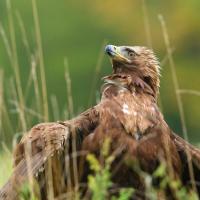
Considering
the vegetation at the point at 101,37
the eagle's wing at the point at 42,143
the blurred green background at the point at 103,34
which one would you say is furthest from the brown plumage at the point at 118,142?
the blurred green background at the point at 103,34

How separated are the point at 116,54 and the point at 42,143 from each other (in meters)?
0.91

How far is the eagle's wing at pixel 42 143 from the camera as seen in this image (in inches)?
282

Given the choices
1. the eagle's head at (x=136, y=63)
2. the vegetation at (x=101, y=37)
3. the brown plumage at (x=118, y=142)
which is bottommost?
the vegetation at (x=101, y=37)

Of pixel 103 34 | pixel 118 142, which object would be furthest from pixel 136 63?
pixel 103 34

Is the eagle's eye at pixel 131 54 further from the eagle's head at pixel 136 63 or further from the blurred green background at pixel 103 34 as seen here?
the blurred green background at pixel 103 34

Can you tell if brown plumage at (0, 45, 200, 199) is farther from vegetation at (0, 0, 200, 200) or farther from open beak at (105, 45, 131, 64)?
vegetation at (0, 0, 200, 200)

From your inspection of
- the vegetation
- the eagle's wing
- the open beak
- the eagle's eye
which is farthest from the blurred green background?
the eagle's wing

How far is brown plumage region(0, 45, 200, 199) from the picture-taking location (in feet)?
23.9

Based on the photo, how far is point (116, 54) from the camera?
311 inches

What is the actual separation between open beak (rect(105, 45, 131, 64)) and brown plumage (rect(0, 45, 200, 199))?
21 centimetres

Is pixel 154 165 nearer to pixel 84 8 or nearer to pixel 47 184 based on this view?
pixel 47 184

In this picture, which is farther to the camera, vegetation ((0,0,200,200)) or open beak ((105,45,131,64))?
vegetation ((0,0,200,200))

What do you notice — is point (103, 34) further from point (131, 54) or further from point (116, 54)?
point (116, 54)

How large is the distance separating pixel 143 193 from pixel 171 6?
25.9 m
